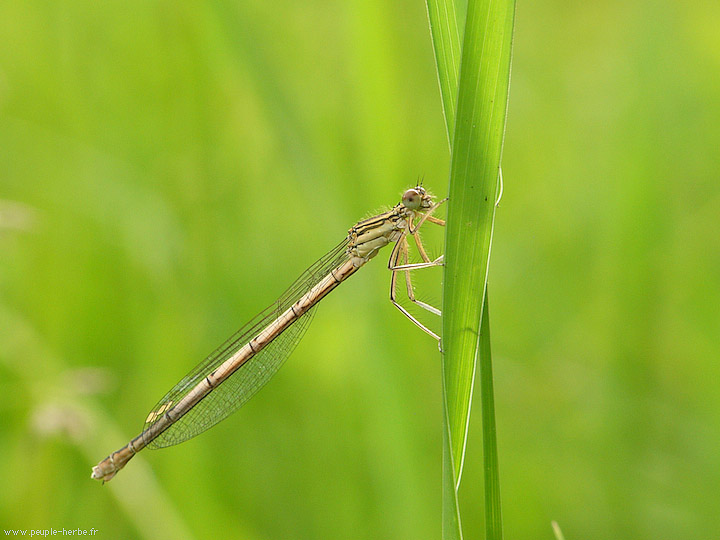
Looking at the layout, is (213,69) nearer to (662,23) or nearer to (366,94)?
(366,94)

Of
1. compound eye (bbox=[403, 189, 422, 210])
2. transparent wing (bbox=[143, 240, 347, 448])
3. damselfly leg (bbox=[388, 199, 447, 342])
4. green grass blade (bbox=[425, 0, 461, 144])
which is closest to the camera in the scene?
green grass blade (bbox=[425, 0, 461, 144])

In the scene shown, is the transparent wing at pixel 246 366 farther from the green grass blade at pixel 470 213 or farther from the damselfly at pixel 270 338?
the green grass blade at pixel 470 213

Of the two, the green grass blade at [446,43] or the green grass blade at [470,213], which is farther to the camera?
the green grass blade at [446,43]

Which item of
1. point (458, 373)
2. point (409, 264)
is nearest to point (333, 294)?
point (409, 264)

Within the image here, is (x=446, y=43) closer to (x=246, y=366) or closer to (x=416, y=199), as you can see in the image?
(x=416, y=199)

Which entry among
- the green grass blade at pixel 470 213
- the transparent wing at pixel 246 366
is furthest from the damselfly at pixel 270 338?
the green grass blade at pixel 470 213

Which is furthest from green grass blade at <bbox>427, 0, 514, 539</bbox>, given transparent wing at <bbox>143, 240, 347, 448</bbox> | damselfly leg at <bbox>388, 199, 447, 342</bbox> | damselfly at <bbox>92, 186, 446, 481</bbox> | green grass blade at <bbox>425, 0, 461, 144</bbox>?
transparent wing at <bbox>143, 240, 347, 448</bbox>

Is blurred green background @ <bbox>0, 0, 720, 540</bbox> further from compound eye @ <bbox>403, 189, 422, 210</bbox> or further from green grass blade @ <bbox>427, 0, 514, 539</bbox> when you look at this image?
green grass blade @ <bbox>427, 0, 514, 539</bbox>
